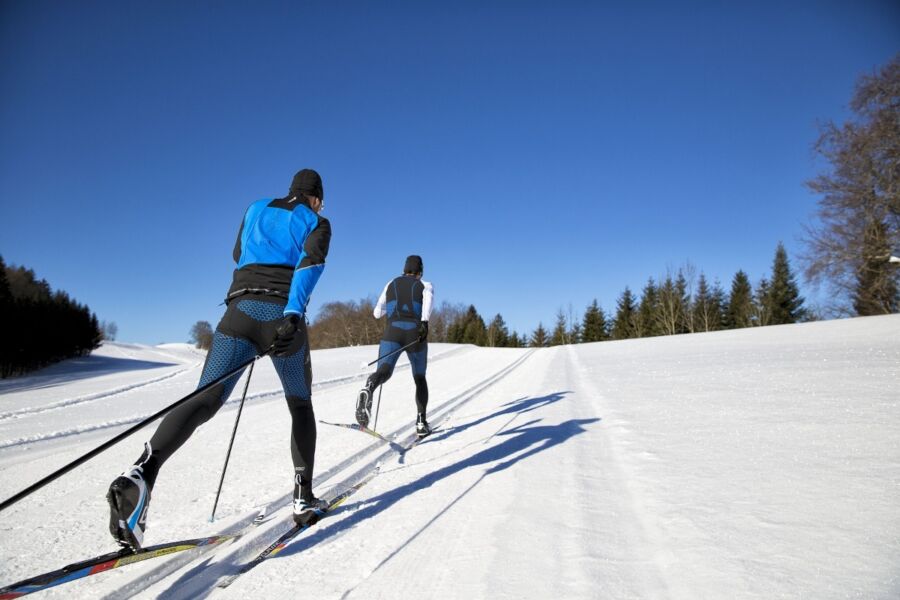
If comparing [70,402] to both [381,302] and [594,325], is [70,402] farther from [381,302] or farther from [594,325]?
[594,325]

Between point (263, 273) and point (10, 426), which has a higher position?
point (263, 273)

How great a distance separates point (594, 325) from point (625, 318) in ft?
14.6

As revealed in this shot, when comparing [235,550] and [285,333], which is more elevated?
[285,333]

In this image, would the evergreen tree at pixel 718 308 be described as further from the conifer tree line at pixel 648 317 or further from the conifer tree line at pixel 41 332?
the conifer tree line at pixel 41 332

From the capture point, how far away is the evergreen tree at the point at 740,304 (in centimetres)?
4981

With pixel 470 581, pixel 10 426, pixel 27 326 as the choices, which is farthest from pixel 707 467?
pixel 27 326

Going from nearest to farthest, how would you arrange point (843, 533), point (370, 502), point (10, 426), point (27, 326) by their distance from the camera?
point (843, 533) < point (370, 502) < point (10, 426) < point (27, 326)

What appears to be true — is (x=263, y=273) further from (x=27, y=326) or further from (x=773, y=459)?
(x=27, y=326)

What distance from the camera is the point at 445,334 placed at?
272 feet

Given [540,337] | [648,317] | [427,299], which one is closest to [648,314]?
[648,317]

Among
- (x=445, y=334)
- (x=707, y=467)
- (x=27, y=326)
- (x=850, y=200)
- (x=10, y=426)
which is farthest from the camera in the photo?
(x=445, y=334)

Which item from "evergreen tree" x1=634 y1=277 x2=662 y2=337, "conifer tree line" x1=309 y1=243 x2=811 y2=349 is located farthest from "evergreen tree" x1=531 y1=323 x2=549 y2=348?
"evergreen tree" x1=634 y1=277 x2=662 y2=337

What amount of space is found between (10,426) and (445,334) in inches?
3040

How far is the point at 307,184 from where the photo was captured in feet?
9.50
